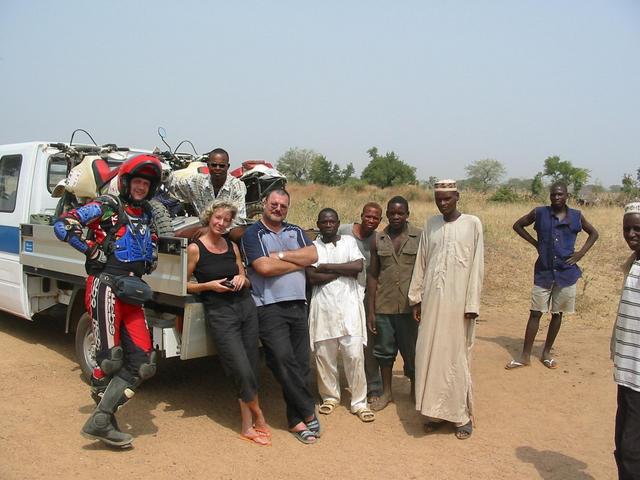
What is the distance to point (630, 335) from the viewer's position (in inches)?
124

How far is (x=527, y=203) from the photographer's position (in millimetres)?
→ 22156

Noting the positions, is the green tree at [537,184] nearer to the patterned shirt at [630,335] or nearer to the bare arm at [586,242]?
the bare arm at [586,242]

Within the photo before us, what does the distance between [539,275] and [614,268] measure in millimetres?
6760

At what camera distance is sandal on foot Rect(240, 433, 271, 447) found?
4.13 m

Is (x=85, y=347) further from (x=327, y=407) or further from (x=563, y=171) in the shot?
(x=563, y=171)

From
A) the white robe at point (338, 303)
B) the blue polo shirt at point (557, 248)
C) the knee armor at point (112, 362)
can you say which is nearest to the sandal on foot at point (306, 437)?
the white robe at point (338, 303)

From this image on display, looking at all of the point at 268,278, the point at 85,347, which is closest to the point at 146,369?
the point at 268,278

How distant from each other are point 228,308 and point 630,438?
2.51m

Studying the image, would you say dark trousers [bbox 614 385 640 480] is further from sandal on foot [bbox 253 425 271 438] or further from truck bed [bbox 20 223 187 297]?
truck bed [bbox 20 223 187 297]

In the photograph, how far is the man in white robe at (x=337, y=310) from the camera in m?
4.60

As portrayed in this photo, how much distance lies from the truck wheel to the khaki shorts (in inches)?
163

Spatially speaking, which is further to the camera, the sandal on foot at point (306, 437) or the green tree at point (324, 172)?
the green tree at point (324, 172)

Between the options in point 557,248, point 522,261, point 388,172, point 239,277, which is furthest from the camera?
point 388,172

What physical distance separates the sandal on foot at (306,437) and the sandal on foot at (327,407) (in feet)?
1.60
